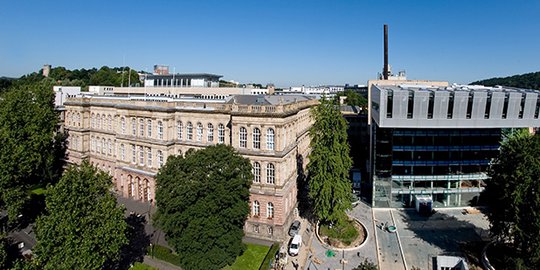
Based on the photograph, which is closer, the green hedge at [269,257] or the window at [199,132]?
the green hedge at [269,257]

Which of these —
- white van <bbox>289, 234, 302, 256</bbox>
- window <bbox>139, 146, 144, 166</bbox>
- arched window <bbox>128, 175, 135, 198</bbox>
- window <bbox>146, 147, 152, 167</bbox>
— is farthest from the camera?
arched window <bbox>128, 175, 135, 198</bbox>

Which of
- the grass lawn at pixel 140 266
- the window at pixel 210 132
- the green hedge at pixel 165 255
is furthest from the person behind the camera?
the window at pixel 210 132

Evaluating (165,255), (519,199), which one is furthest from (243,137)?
→ (519,199)

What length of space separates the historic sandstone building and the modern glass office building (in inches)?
587

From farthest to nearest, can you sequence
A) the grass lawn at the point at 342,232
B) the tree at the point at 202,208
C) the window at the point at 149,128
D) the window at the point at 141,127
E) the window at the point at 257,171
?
1. the window at the point at 141,127
2. the window at the point at 149,128
3. the window at the point at 257,171
4. the grass lawn at the point at 342,232
5. the tree at the point at 202,208

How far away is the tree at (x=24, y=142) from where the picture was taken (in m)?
47.6

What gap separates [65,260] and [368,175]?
62.5m

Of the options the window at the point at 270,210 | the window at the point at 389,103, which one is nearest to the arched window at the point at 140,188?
the window at the point at 270,210

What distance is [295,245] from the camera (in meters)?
46.1

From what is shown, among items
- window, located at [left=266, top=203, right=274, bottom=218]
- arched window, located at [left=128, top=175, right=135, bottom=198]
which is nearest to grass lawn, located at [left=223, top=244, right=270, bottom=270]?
window, located at [left=266, top=203, right=274, bottom=218]

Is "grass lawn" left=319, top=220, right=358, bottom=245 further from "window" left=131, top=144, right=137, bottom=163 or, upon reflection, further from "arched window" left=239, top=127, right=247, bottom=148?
"window" left=131, top=144, right=137, bottom=163

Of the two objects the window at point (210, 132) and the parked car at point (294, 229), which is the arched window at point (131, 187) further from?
the parked car at point (294, 229)

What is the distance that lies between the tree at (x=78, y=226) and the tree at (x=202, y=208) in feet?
19.2

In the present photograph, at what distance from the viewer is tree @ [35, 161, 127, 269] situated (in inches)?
1224
